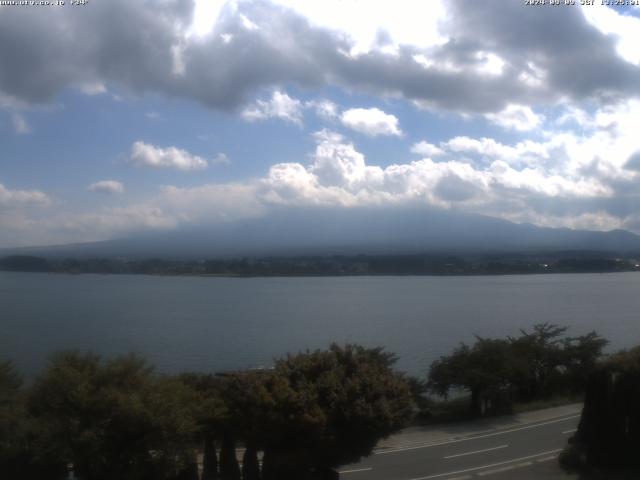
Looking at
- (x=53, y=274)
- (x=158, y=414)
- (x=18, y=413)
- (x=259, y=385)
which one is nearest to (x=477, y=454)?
(x=259, y=385)

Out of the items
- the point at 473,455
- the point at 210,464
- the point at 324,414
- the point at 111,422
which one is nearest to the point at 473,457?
the point at 473,455

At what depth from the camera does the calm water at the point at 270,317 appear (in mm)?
33281

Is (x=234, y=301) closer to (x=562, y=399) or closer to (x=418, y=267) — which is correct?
A: (x=418, y=267)

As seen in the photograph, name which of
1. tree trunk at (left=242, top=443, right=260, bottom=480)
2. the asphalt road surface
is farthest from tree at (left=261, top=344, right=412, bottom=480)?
the asphalt road surface

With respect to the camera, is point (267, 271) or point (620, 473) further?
point (267, 271)

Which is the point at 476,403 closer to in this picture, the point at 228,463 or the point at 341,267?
the point at 228,463

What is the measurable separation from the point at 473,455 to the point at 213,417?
647cm

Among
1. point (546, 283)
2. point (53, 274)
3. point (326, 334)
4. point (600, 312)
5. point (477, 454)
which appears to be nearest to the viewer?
point (477, 454)

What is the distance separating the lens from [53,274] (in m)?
98.0

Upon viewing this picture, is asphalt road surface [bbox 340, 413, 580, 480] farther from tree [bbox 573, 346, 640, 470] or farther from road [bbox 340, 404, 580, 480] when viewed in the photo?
tree [bbox 573, 346, 640, 470]

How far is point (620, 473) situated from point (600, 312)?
4456 centimetres

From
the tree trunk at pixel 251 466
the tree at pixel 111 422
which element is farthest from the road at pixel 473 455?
the tree at pixel 111 422

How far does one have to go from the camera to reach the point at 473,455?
14.2 meters

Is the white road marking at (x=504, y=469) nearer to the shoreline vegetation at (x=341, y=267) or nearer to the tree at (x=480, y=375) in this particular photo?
the tree at (x=480, y=375)
